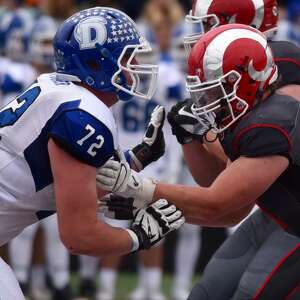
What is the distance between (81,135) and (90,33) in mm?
424

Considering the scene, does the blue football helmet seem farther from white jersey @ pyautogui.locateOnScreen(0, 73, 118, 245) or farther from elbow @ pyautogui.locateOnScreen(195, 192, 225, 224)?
elbow @ pyautogui.locateOnScreen(195, 192, 225, 224)

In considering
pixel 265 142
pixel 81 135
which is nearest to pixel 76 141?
pixel 81 135

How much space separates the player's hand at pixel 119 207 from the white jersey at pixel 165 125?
333 centimetres

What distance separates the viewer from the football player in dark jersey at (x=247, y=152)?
149 inches

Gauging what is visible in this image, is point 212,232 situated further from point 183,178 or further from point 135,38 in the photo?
point 135,38

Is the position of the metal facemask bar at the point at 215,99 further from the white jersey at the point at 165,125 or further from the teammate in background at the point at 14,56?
the teammate in background at the point at 14,56

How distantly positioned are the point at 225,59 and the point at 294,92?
1.25 feet

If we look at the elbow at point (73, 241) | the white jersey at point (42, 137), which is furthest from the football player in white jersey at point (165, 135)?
the elbow at point (73, 241)

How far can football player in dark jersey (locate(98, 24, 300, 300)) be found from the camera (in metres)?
3.80

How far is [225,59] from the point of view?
389 cm

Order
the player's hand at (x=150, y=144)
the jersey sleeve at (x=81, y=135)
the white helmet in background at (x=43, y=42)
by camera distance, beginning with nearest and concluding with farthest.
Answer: the jersey sleeve at (x=81, y=135)
the player's hand at (x=150, y=144)
the white helmet in background at (x=43, y=42)

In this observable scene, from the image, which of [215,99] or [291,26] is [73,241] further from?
[291,26]

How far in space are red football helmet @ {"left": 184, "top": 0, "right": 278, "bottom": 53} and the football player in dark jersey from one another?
53 centimetres

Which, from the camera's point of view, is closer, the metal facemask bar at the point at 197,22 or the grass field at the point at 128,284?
the metal facemask bar at the point at 197,22
